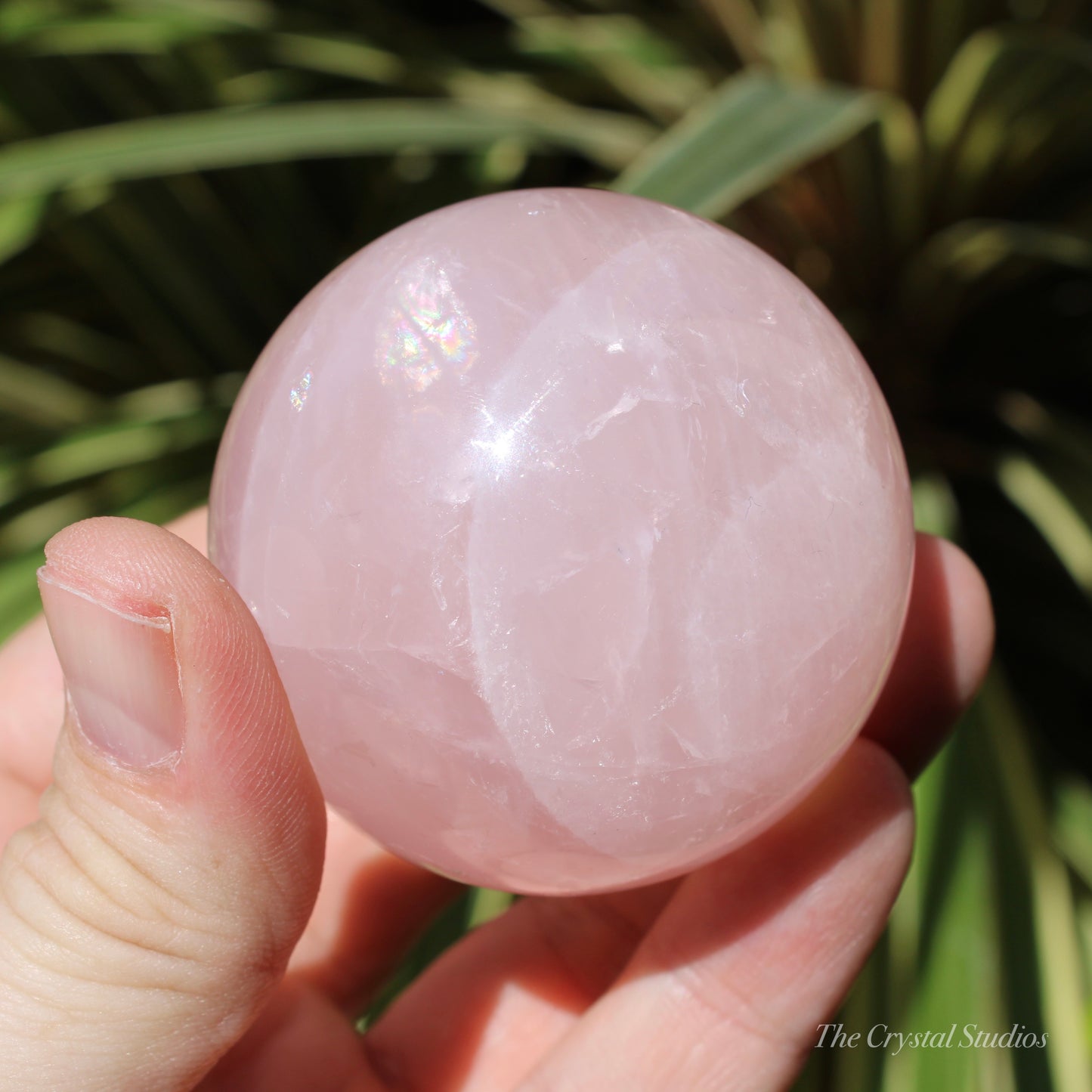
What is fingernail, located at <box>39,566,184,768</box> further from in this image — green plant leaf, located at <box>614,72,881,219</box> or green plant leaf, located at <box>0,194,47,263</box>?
green plant leaf, located at <box>0,194,47,263</box>

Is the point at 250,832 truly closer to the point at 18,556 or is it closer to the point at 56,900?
the point at 56,900

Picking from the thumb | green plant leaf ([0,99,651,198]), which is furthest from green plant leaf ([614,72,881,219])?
the thumb

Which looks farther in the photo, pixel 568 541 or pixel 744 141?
pixel 744 141

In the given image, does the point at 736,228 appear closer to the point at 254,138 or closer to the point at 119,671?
the point at 254,138

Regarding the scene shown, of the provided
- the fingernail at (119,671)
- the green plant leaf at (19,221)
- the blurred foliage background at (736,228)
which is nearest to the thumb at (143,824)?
the fingernail at (119,671)

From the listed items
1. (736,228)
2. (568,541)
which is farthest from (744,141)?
(568,541)

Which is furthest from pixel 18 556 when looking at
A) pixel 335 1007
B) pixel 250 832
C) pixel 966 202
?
pixel 966 202

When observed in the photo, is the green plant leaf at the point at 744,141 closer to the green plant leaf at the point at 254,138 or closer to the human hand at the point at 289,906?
the green plant leaf at the point at 254,138
